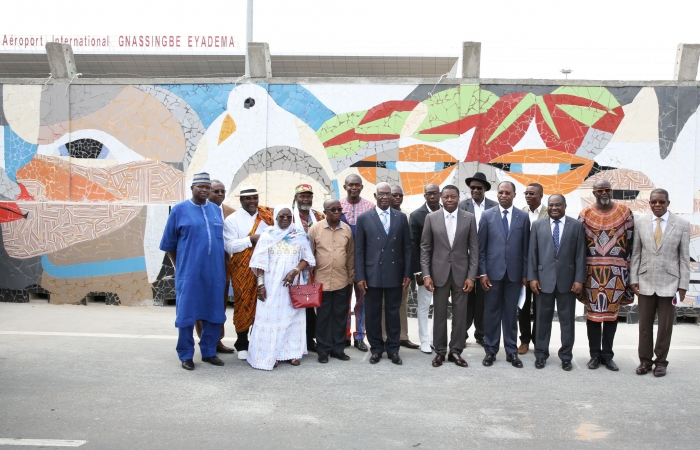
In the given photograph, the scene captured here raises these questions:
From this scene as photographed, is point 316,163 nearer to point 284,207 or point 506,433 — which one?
point 284,207

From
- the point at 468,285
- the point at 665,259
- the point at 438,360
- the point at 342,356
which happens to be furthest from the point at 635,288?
the point at 342,356

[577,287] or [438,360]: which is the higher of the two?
[577,287]

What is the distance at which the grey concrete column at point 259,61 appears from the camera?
10.9 m

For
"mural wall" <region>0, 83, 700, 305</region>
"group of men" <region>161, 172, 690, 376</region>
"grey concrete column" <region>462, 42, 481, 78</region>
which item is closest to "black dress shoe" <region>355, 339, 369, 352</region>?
"group of men" <region>161, 172, 690, 376</region>

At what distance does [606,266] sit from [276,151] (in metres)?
6.09

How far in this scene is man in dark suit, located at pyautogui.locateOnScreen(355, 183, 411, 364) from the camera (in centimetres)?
682

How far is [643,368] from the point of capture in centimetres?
646

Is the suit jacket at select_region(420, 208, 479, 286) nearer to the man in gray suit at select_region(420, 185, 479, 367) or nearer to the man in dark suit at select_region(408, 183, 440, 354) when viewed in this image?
the man in gray suit at select_region(420, 185, 479, 367)

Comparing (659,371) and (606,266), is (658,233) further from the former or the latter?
(659,371)

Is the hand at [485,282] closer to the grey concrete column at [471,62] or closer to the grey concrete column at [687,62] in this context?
the grey concrete column at [471,62]

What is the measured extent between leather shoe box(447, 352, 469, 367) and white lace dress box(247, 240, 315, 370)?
5.17ft

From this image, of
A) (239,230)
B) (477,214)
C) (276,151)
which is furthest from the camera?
(276,151)

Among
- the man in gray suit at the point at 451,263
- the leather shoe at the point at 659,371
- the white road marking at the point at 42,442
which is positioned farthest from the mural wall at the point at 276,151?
the white road marking at the point at 42,442

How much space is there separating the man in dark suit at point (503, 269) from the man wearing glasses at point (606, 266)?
671 millimetres
